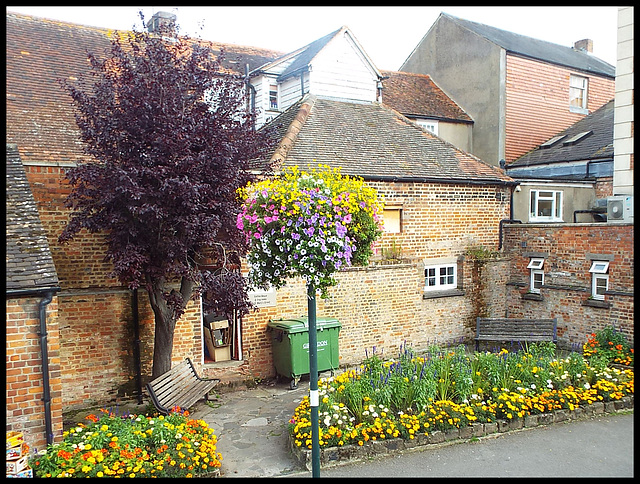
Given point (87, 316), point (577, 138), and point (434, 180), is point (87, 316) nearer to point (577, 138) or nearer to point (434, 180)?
point (434, 180)

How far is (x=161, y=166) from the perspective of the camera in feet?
26.0

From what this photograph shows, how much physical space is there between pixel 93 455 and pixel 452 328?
10336 mm

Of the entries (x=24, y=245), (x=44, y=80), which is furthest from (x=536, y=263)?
(x=44, y=80)

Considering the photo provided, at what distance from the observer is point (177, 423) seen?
720 centimetres

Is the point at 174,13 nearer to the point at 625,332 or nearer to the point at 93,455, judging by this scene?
the point at 93,455

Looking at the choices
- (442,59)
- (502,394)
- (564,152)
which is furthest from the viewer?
(442,59)

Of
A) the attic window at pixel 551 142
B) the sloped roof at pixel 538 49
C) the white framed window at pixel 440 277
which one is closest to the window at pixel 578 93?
the sloped roof at pixel 538 49

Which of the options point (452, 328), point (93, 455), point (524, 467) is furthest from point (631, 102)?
point (93, 455)

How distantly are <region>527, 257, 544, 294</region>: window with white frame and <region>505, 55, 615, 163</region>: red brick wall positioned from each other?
7.75m

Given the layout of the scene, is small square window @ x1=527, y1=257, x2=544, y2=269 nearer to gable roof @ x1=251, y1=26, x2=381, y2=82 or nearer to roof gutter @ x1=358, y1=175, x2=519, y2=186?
roof gutter @ x1=358, y1=175, x2=519, y2=186

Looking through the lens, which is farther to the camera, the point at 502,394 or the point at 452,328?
the point at 452,328

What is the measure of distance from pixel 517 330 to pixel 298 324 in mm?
5803

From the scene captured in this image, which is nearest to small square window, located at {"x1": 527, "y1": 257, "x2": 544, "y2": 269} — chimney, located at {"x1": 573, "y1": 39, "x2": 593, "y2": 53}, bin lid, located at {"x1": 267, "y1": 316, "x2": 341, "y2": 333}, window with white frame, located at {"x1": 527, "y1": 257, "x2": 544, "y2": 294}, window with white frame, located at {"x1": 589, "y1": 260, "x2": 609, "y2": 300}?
window with white frame, located at {"x1": 527, "y1": 257, "x2": 544, "y2": 294}

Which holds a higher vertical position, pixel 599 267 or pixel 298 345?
pixel 599 267
